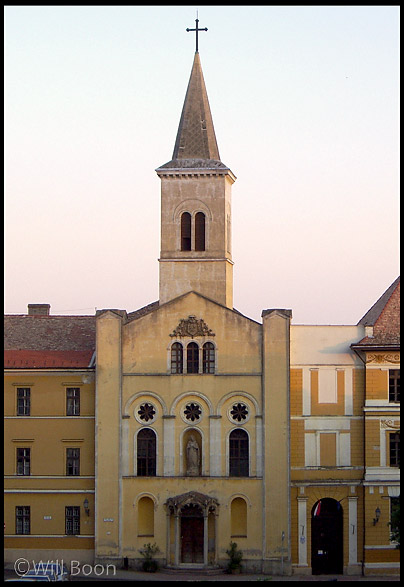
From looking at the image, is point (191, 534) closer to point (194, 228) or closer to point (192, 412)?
point (192, 412)

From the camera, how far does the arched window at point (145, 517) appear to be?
52812mm

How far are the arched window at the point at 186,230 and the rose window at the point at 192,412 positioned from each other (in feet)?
28.1

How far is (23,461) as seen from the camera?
177 feet

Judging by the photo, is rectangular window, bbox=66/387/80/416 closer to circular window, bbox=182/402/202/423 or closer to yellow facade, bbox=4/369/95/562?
yellow facade, bbox=4/369/95/562

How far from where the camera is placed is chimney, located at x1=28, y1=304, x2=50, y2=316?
63.0m

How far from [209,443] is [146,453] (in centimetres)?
304

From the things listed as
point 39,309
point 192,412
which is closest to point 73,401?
point 192,412

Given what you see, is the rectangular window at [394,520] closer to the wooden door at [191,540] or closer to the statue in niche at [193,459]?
the wooden door at [191,540]

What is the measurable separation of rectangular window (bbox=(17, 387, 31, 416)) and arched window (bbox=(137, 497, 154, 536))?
7179 millimetres

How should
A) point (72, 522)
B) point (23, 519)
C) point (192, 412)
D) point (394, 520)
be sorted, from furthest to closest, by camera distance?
point (23, 519)
point (72, 522)
point (192, 412)
point (394, 520)

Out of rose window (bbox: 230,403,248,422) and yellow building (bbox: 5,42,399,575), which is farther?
rose window (bbox: 230,403,248,422)

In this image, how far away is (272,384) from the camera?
53.1 metres

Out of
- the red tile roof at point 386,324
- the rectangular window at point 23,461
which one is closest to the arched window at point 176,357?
the rectangular window at point 23,461

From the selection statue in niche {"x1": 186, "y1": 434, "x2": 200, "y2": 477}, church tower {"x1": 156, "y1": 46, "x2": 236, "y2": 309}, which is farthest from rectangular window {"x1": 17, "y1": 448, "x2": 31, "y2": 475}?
church tower {"x1": 156, "y1": 46, "x2": 236, "y2": 309}
